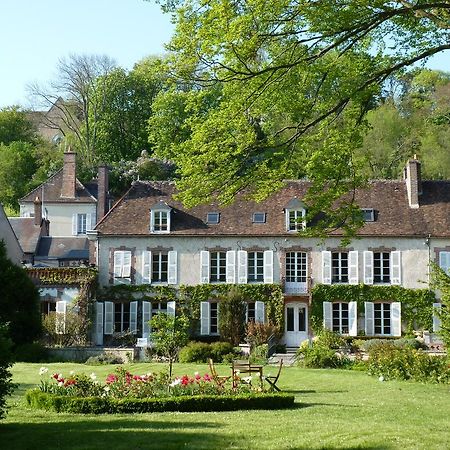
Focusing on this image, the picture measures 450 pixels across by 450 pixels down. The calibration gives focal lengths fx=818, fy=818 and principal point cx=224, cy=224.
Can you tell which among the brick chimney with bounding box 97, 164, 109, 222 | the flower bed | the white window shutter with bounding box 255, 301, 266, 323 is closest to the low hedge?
the flower bed

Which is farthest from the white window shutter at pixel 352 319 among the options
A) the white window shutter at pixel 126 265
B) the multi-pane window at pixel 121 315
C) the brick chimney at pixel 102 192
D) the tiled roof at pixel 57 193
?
the tiled roof at pixel 57 193

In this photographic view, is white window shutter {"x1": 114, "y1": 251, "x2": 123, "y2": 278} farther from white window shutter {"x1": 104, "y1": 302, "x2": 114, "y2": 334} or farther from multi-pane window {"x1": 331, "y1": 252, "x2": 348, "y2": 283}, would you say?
multi-pane window {"x1": 331, "y1": 252, "x2": 348, "y2": 283}

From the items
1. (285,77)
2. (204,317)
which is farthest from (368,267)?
(285,77)

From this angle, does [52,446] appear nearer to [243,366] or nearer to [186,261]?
[243,366]

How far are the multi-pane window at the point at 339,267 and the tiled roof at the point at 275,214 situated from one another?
1.20m

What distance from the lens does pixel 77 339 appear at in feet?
103

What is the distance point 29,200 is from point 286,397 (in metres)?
35.3

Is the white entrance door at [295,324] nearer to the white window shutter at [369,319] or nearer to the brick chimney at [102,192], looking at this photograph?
the white window shutter at [369,319]

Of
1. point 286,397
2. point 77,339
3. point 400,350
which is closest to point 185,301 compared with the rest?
point 77,339

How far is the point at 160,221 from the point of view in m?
34.2

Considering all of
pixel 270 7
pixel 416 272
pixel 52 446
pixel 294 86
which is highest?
pixel 270 7

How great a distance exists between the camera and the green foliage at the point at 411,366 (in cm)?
2062

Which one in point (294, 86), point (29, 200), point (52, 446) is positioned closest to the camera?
point (52, 446)

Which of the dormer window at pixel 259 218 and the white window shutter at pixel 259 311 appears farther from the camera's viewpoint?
the dormer window at pixel 259 218
